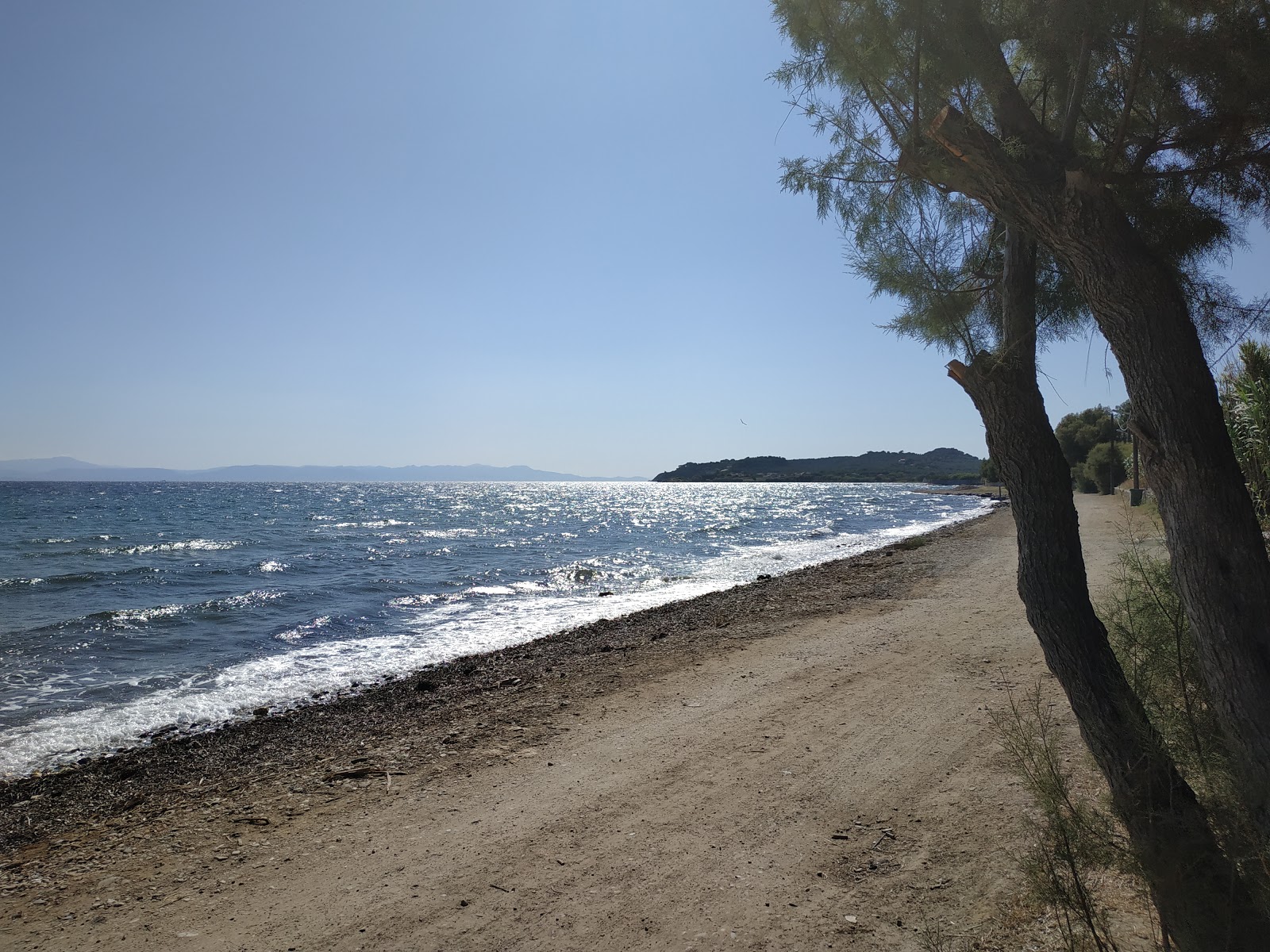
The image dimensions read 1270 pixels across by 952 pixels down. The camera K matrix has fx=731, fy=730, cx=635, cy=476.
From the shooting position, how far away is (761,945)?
358 centimetres

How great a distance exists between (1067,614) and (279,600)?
1840 centimetres

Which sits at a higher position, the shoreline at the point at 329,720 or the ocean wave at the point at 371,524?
the shoreline at the point at 329,720

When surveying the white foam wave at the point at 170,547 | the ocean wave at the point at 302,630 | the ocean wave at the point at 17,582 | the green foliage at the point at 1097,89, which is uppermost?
the green foliage at the point at 1097,89

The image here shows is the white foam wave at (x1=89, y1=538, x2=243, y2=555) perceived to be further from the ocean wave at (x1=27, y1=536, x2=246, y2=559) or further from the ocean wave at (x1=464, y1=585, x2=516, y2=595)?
the ocean wave at (x1=464, y1=585, x2=516, y2=595)

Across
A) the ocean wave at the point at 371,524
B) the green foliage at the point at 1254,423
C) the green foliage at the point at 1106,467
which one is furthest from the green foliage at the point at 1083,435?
the green foliage at the point at 1254,423

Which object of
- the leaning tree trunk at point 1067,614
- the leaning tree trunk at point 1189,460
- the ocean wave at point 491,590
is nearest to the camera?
the leaning tree trunk at point 1189,460

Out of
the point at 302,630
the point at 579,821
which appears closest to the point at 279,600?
the point at 302,630

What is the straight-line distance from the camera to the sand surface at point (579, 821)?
152 inches

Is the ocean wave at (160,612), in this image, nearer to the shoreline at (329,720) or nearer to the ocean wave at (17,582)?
the ocean wave at (17,582)

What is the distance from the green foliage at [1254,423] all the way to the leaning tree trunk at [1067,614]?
16.6 feet

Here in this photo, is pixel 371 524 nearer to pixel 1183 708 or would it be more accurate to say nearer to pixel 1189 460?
pixel 1183 708

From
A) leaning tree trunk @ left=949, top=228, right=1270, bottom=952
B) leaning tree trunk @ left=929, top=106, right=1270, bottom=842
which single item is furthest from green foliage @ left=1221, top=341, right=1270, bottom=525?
leaning tree trunk @ left=929, top=106, right=1270, bottom=842

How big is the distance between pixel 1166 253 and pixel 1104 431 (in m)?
62.2

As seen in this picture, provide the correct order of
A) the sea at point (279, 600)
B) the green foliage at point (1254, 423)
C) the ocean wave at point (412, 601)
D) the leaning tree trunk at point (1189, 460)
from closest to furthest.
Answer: the leaning tree trunk at point (1189, 460) → the green foliage at point (1254, 423) → the sea at point (279, 600) → the ocean wave at point (412, 601)
